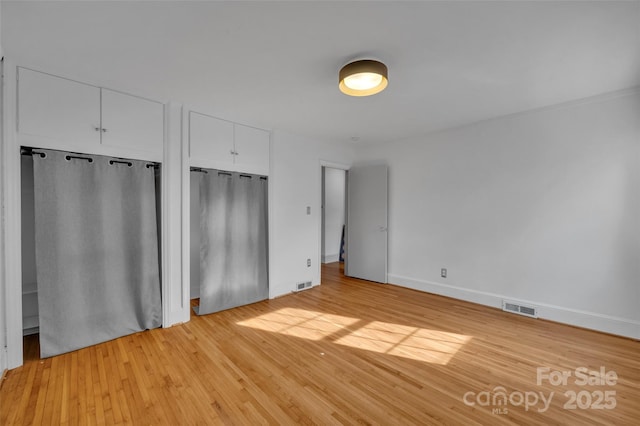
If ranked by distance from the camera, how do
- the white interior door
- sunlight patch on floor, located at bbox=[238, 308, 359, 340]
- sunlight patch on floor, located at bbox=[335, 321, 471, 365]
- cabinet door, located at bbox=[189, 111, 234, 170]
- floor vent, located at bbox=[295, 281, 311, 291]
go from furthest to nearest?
the white interior door → floor vent, located at bbox=[295, 281, 311, 291] → cabinet door, located at bbox=[189, 111, 234, 170] → sunlight patch on floor, located at bbox=[238, 308, 359, 340] → sunlight patch on floor, located at bbox=[335, 321, 471, 365]

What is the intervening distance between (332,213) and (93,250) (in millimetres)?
5165

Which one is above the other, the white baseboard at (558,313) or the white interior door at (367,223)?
the white interior door at (367,223)

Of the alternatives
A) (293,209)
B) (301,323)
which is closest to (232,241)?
(293,209)

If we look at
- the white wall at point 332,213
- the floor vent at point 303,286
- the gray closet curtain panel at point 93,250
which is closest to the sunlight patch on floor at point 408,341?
the floor vent at point 303,286

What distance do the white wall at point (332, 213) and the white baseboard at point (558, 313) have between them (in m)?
2.87

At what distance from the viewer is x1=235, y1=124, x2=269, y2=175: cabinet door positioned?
3623 mm

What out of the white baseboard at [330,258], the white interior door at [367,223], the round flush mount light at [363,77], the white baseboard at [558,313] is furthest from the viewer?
the white baseboard at [330,258]

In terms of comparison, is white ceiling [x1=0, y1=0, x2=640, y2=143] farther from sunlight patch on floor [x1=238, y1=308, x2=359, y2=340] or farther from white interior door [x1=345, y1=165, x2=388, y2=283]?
sunlight patch on floor [x1=238, y1=308, x2=359, y2=340]

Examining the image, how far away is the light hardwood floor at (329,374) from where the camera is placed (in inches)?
67.8

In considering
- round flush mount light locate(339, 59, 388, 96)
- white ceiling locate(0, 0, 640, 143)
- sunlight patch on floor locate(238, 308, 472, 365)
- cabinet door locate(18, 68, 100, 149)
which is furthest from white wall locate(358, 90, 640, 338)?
cabinet door locate(18, 68, 100, 149)

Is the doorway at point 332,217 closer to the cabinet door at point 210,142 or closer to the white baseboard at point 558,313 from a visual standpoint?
the white baseboard at point 558,313

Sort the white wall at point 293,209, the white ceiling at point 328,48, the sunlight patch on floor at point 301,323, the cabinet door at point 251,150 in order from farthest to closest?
the white wall at point 293,209, the cabinet door at point 251,150, the sunlight patch on floor at point 301,323, the white ceiling at point 328,48

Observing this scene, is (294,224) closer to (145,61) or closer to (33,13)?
(145,61)

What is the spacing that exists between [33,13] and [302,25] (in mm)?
1689
